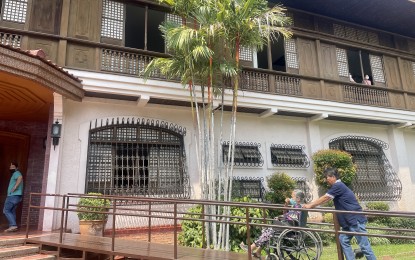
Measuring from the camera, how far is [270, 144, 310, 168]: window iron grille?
10781 mm

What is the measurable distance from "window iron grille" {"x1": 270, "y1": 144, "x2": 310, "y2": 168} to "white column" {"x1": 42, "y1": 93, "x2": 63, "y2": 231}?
6655 millimetres

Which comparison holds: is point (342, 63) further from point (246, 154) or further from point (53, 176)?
point (53, 176)

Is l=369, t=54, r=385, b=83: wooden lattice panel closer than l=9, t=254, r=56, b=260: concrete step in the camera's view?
No

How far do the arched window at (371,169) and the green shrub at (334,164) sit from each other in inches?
56.2

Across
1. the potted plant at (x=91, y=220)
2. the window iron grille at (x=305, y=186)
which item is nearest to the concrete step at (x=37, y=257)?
the potted plant at (x=91, y=220)

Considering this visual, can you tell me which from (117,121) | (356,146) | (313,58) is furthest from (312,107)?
(117,121)

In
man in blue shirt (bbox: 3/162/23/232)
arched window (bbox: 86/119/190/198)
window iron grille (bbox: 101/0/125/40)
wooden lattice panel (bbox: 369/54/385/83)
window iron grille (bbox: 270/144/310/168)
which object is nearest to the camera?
man in blue shirt (bbox: 3/162/23/232)

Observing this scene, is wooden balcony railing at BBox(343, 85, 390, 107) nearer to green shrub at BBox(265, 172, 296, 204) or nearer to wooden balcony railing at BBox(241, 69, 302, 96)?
wooden balcony railing at BBox(241, 69, 302, 96)

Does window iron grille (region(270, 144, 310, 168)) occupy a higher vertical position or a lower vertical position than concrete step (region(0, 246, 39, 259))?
higher

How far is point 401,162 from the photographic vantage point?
41.3ft

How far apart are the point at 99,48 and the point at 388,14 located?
447 inches

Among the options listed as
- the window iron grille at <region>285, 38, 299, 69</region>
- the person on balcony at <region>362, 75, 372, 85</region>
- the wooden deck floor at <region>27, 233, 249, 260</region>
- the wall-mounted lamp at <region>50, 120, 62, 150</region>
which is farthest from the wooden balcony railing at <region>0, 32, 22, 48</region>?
the person on balcony at <region>362, 75, 372, 85</region>

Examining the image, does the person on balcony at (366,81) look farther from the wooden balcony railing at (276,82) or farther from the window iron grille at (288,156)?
the window iron grille at (288,156)

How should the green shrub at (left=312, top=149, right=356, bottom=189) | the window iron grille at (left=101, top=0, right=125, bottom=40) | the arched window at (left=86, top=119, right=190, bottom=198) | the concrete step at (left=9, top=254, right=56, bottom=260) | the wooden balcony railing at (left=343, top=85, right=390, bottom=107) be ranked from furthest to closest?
the wooden balcony railing at (left=343, top=85, right=390, bottom=107), the green shrub at (left=312, top=149, right=356, bottom=189), the window iron grille at (left=101, top=0, right=125, bottom=40), the arched window at (left=86, top=119, right=190, bottom=198), the concrete step at (left=9, top=254, right=56, bottom=260)
